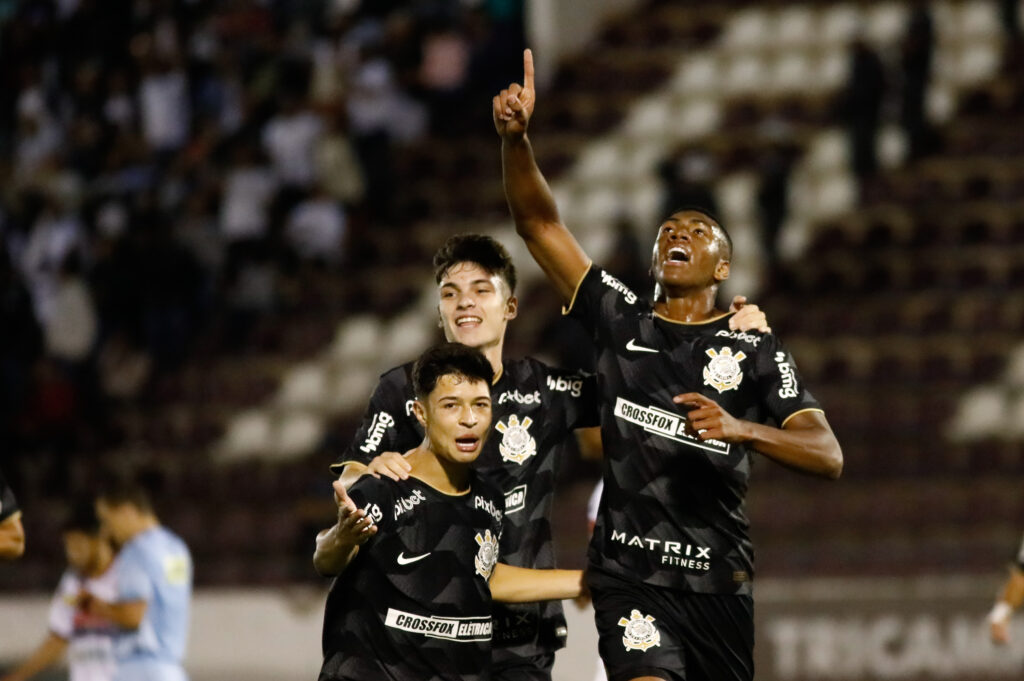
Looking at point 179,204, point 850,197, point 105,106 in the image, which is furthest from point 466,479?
point 105,106

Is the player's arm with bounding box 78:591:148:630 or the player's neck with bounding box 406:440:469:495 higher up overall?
the player's neck with bounding box 406:440:469:495

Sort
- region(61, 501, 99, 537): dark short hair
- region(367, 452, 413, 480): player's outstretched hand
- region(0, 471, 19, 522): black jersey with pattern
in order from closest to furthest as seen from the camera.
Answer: region(367, 452, 413, 480): player's outstretched hand, region(0, 471, 19, 522): black jersey with pattern, region(61, 501, 99, 537): dark short hair

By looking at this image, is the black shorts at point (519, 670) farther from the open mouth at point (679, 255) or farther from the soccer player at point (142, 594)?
the soccer player at point (142, 594)

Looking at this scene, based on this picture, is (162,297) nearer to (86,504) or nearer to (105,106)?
(105,106)

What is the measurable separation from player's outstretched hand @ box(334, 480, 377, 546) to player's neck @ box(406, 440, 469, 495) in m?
0.33

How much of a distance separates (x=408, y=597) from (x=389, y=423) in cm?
74

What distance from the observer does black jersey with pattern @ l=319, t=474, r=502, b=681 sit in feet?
16.5

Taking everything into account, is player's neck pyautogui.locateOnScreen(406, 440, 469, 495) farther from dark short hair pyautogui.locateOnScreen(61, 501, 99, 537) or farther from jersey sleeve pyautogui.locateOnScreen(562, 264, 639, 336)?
dark short hair pyautogui.locateOnScreen(61, 501, 99, 537)

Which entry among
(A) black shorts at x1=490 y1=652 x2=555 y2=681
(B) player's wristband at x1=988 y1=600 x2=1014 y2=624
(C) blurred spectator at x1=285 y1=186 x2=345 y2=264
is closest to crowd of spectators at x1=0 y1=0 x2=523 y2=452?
(C) blurred spectator at x1=285 y1=186 x2=345 y2=264

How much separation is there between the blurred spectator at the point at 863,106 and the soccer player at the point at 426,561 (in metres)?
10.2

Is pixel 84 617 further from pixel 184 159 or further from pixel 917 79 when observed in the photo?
pixel 917 79

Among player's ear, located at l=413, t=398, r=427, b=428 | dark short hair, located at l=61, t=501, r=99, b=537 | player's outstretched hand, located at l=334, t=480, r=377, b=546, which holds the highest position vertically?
player's ear, located at l=413, t=398, r=427, b=428

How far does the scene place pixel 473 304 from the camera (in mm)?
5707

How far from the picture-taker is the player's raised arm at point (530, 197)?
579 cm
